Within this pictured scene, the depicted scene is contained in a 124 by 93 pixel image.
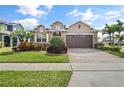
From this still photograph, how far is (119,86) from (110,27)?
87.9 ft

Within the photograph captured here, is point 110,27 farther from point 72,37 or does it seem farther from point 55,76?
point 55,76

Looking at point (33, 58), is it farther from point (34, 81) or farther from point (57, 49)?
point (34, 81)

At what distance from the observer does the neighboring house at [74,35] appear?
3231cm

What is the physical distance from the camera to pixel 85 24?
32312mm

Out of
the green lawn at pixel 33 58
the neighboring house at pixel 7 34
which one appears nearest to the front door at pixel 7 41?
the neighboring house at pixel 7 34

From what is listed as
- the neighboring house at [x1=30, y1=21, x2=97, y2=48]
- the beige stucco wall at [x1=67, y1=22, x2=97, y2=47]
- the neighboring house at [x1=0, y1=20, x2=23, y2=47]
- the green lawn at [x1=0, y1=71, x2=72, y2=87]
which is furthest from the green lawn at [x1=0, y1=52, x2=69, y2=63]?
the neighboring house at [x1=0, y1=20, x2=23, y2=47]

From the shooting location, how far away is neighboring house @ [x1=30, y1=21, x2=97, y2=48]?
3231cm

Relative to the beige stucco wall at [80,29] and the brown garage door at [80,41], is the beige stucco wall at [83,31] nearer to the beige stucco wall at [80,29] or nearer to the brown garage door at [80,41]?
the beige stucco wall at [80,29]

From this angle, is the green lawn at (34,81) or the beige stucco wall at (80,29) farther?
the beige stucco wall at (80,29)
